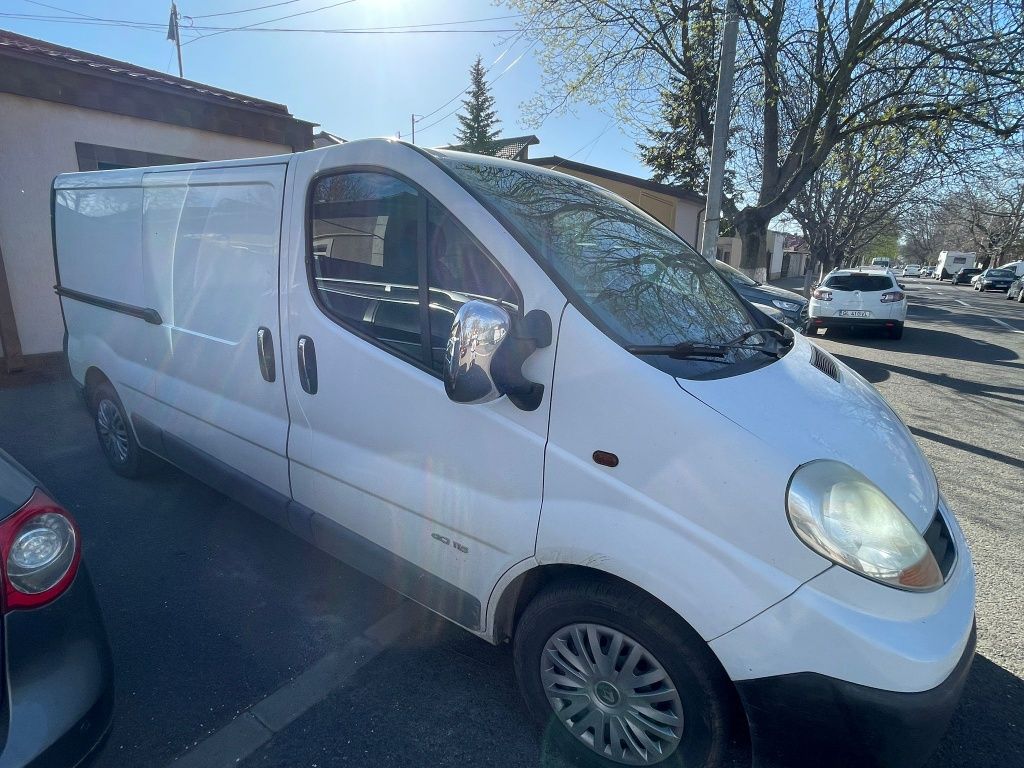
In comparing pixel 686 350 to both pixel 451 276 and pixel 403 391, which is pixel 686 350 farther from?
pixel 403 391

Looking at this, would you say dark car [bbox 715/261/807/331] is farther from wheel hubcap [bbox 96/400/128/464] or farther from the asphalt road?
wheel hubcap [bbox 96/400/128/464]

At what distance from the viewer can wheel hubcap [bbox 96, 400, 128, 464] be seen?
418 cm

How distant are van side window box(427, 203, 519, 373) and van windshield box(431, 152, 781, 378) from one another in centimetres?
15

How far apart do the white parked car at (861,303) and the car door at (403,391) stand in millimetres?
10568

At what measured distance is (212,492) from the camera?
417cm

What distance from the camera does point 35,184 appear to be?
Result: 6.95 m

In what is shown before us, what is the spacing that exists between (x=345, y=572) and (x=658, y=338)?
226 cm

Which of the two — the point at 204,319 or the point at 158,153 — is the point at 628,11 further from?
the point at 204,319

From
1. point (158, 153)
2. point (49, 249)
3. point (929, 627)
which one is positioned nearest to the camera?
point (929, 627)

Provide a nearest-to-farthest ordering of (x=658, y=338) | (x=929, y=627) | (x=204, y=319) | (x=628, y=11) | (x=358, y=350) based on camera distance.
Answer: (x=929, y=627)
(x=658, y=338)
(x=358, y=350)
(x=204, y=319)
(x=628, y=11)

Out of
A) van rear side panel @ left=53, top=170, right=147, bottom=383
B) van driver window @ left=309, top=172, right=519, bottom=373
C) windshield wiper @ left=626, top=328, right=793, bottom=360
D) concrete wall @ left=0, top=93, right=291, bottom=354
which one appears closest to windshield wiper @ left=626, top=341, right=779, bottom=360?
windshield wiper @ left=626, top=328, right=793, bottom=360

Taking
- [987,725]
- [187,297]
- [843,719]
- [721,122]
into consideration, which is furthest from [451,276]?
[721,122]

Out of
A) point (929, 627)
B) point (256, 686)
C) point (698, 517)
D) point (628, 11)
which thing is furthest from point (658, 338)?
point (628, 11)

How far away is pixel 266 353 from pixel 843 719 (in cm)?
256
